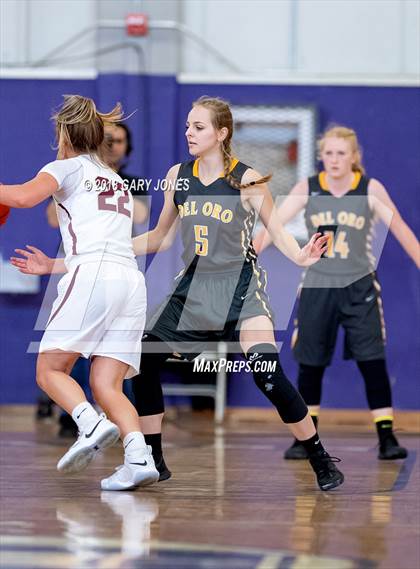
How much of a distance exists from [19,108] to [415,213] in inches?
121

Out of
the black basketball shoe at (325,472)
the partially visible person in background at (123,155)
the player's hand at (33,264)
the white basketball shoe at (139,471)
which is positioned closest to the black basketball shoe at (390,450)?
the black basketball shoe at (325,472)

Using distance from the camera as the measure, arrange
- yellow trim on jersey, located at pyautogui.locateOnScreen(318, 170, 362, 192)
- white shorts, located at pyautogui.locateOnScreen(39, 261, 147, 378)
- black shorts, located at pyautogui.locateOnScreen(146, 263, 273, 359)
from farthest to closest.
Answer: yellow trim on jersey, located at pyautogui.locateOnScreen(318, 170, 362, 192), black shorts, located at pyautogui.locateOnScreen(146, 263, 273, 359), white shorts, located at pyautogui.locateOnScreen(39, 261, 147, 378)

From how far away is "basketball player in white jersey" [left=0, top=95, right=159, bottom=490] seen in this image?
15.8 feet

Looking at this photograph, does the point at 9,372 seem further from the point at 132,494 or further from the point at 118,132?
the point at 132,494

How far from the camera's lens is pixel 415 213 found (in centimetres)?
862

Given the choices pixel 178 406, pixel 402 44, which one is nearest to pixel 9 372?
pixel 178 406

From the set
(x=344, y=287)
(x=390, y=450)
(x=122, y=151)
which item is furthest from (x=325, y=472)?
(x=122, y=151)

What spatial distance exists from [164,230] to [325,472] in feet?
4.24

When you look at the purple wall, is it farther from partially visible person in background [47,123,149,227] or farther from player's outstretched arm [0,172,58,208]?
player's outstretched arm [0,172,58,208]

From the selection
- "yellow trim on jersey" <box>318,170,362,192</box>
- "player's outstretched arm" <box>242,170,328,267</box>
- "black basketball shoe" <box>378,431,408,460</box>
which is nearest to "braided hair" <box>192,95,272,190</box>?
"player's outstretched arm" <box>242,170,328,267</box>

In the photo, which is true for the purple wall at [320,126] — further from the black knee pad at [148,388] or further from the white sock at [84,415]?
the white sock at [84,415]

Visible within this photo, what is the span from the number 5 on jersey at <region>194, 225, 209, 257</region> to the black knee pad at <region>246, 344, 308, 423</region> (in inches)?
19.2

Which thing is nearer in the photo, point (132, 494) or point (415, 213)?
point (132, 494)

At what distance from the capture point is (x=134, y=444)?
4828mm
